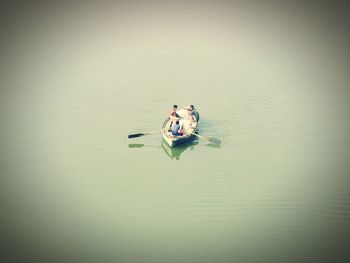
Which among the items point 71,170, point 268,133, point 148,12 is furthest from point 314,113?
point 148,12

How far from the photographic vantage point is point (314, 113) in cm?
969

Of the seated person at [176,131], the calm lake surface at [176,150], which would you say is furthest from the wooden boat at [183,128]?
the calm lake surface at [176,150]

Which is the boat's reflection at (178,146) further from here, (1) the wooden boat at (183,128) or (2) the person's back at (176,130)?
(2) the person's back at (176,130)

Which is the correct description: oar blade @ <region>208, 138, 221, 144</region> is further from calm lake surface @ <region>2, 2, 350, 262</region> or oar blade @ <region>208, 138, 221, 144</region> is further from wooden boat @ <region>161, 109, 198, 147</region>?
wooden boat @ <region>161, 109, 198, 147</region>

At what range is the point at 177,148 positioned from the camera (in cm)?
830

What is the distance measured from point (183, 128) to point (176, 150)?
29.0 inches

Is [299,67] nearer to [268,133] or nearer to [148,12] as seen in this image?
[268,133]

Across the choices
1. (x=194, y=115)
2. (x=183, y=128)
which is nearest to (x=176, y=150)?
(x=183, y=128)

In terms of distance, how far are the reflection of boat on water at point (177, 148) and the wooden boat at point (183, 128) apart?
0.44 ft

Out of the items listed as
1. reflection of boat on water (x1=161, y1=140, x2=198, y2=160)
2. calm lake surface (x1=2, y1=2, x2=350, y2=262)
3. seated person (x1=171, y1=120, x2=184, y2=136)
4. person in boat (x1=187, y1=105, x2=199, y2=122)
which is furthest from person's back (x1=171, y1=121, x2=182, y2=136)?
person in boat (x1=187, y1=105, x2=199, y2=122)

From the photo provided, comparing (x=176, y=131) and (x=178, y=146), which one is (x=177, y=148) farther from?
(x=176, y=131)

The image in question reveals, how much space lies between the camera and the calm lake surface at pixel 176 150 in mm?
6121

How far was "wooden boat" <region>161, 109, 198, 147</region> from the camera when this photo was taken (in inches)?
317

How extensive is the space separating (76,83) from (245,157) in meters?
6.24
